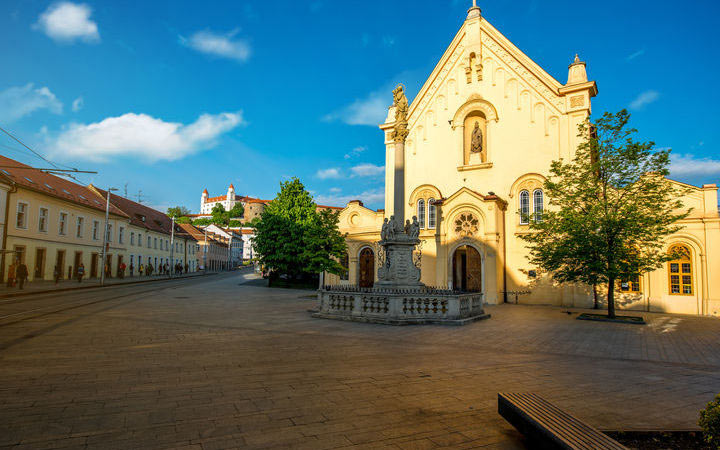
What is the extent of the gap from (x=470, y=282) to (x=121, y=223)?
3945 cm

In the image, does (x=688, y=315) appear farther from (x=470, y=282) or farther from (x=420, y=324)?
(x=420, y=324)

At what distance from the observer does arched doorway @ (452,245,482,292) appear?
23.8 meters

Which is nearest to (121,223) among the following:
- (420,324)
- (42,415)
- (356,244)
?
(356,244)

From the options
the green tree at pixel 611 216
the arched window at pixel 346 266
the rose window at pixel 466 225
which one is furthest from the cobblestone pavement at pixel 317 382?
the arched window at pixel 346 266

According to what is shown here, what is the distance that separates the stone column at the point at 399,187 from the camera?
16547 mm

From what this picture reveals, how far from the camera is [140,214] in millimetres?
52531

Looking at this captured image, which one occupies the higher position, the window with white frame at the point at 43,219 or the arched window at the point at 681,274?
the window with white frame at the point at 43,219

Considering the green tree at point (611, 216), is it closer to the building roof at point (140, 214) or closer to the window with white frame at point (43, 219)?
the window with white frame at point (43, 219)

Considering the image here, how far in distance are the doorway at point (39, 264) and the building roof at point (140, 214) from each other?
1357 cm

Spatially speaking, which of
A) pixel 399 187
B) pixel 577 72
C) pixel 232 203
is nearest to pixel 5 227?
pixel 399 187

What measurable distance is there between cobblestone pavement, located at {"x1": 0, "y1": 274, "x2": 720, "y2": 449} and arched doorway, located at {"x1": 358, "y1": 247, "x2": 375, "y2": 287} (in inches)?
694

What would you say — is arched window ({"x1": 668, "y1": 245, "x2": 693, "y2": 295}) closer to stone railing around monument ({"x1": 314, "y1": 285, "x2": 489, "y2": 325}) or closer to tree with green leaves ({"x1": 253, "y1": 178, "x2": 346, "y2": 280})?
stone railing around monument ({"x1": 314, "y1": 285, "x2": 489, "y2": 325})

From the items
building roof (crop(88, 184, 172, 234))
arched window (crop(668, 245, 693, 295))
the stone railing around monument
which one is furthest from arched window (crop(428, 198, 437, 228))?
building roof (crop(88, 184, 172, 234))

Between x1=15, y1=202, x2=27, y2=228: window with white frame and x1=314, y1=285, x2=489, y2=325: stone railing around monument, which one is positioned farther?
x1=15, y1=202, x2=27, y2=228: window with white frame
